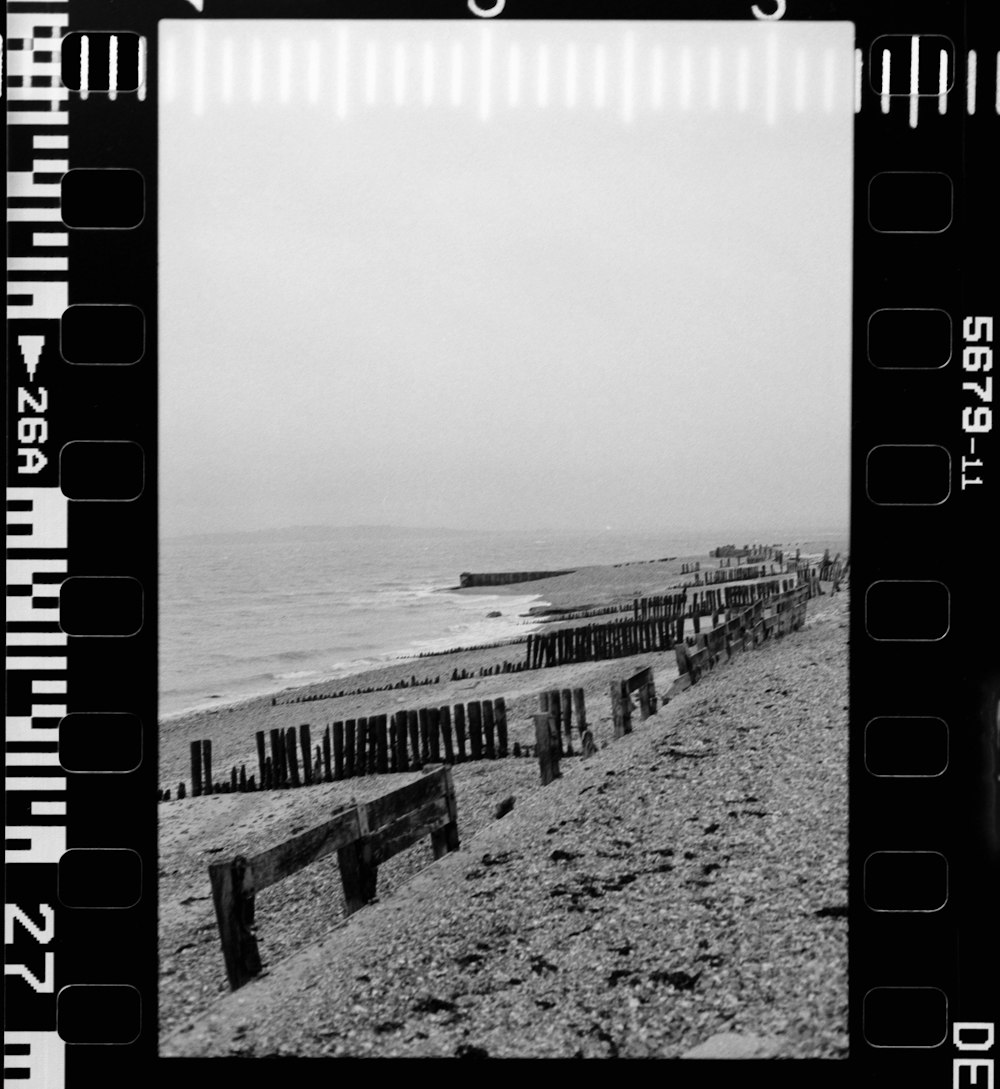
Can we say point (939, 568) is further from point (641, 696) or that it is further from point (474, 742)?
point (474, 742)

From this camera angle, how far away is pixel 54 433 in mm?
1297

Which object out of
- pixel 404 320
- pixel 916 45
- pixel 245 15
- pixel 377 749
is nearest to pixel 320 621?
pixel 377 749

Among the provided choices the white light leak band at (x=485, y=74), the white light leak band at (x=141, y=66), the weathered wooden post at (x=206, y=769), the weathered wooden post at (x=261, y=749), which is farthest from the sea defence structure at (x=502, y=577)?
the white light leak band at (x=141, y=66)

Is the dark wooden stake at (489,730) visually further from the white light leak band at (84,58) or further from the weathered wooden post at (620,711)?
the white light leak band at (84,58)

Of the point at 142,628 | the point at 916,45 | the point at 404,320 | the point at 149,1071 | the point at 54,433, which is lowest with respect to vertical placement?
the point at 149,1071

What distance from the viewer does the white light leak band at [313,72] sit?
4.34 ft

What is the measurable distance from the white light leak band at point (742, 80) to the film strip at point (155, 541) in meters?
0.07

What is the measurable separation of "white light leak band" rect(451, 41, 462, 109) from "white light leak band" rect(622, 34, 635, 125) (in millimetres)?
327

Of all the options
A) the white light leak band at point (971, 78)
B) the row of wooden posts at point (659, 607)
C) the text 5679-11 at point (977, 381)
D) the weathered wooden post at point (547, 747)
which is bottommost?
the weathered wooden post at point (547, 747)

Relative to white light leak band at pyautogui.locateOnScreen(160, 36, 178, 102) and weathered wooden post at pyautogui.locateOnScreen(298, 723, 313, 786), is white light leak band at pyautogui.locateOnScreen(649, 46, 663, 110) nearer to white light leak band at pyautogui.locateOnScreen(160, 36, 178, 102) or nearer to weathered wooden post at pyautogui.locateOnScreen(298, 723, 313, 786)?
white light leak band at pyautogui.locateOnScreen(160, 36, 178, 102)

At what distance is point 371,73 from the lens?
1329mm

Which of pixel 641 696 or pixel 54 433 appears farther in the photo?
pixel 641 696

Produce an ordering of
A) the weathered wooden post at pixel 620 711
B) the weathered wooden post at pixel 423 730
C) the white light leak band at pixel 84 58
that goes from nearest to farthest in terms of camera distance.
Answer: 1. the white light leak band at pixel 84 58
2. the weathered wooden post at pixel 423 730
3. the weathered wooden post at pixel 620 711

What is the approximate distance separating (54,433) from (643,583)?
3.93 feet
